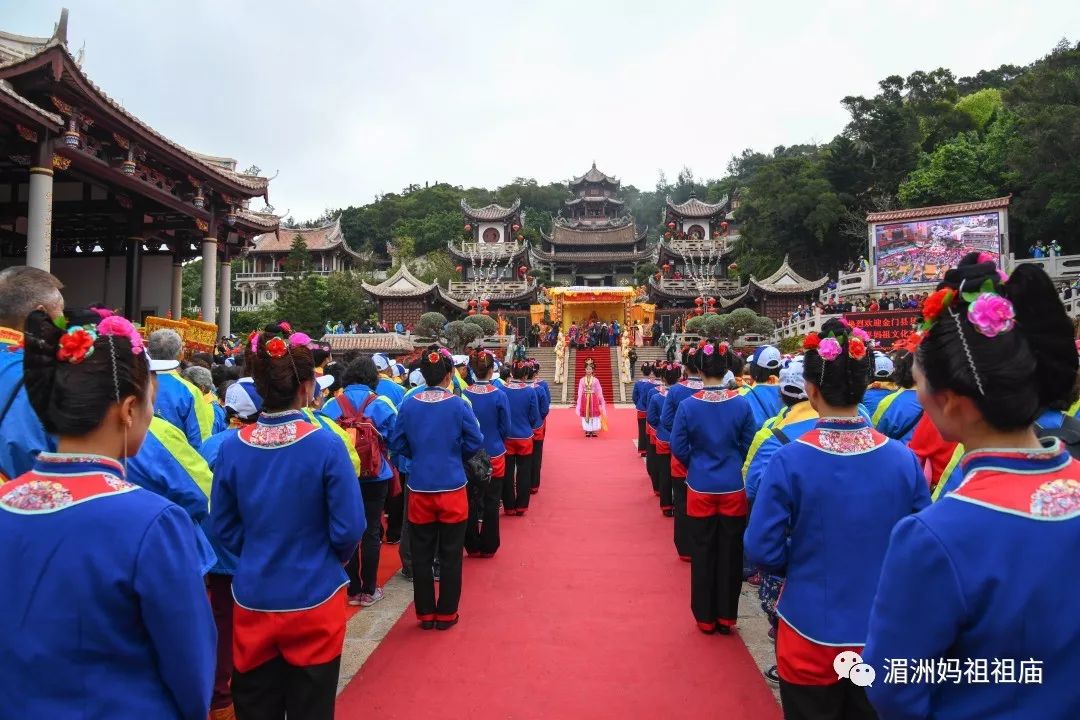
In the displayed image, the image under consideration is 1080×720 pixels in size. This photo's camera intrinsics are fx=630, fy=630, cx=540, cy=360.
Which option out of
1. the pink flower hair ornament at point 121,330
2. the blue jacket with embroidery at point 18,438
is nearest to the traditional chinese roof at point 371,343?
the blue jacket with embroidery at point 18,438

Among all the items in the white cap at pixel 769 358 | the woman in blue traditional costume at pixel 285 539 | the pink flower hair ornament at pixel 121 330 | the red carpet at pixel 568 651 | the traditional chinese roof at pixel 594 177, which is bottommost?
the red carpet at pixel 568 651

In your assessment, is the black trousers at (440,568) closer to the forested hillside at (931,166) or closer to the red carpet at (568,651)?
the red carpet at (568,651)

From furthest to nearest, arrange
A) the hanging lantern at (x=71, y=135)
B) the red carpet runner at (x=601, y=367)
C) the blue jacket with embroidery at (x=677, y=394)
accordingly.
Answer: the red carpet runner at (x=601, y=367) < the hanging lantern at (x=71, y=135) < the blue jacket with embroidery at (x=677, y=394)

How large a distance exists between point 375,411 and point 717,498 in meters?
2.39

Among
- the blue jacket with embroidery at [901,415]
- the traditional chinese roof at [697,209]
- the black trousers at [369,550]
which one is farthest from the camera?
the traditional chinese roof at [697,209]

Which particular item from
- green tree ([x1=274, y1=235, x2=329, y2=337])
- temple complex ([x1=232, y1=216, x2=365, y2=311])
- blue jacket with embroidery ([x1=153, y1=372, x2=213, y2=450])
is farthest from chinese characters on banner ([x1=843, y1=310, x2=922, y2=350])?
temple complex ([x1=232, y1=216, x2=365, y2=311])

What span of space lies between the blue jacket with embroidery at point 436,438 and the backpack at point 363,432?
14cm

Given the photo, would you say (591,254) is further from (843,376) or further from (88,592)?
(88,592)

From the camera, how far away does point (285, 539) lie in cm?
227

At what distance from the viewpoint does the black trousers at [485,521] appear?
5.18 m

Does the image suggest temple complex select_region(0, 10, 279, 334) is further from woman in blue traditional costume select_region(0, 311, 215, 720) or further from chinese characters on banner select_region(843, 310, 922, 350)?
chinese characters on banner select_region(843, 310, 922, 350)

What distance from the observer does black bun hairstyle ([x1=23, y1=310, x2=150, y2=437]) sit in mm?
1283

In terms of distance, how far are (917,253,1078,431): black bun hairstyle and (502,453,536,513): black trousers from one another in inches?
223

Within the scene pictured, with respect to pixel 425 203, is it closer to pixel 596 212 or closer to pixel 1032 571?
pixel 596 212
